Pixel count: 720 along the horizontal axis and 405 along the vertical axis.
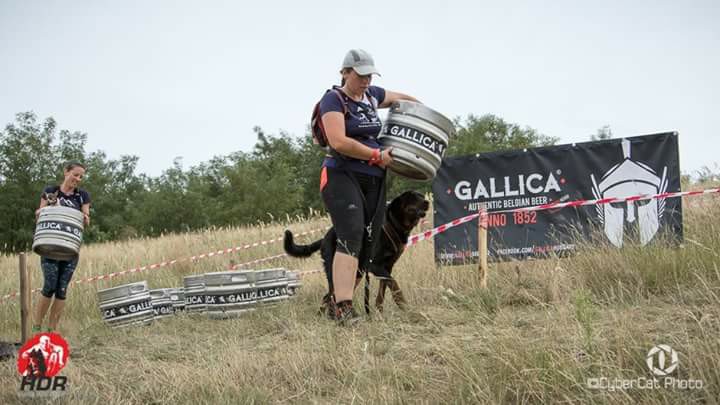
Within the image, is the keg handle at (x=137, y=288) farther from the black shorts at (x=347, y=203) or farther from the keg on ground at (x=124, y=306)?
the black shorts at (x=347, y=203)

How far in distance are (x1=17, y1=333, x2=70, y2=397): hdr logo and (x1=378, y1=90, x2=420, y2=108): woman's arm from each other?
107 inches

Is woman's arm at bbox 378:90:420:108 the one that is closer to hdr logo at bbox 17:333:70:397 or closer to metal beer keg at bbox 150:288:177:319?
hdr logo at bbox 17:333:70:397

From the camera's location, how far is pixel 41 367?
324 cm

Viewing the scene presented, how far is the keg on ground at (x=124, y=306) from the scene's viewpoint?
20.7 ft

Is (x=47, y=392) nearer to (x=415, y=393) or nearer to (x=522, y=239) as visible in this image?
(x=415, y=393)

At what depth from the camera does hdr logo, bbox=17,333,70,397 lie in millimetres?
3182

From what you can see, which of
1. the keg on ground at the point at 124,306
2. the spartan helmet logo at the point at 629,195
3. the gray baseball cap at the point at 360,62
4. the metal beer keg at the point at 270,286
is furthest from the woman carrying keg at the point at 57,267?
the spartan helmet logo at the point at 629,195

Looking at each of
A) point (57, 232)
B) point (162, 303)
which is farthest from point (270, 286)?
point (57, 232)

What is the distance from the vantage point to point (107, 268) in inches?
449

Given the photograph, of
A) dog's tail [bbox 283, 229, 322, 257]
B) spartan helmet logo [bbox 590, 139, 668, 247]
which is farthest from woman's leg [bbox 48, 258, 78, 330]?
spartan helmet logo [bbox 590, 139, 668, 247]

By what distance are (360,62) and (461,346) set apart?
2.06 meters

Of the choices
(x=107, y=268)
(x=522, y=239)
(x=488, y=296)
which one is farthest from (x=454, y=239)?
(x=107, y=268)

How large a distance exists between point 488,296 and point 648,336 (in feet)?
5.57

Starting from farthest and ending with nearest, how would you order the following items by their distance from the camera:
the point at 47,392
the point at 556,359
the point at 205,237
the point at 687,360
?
the point at 205,237
the point at 47,392
the point at 556,359
the point at 687,360
